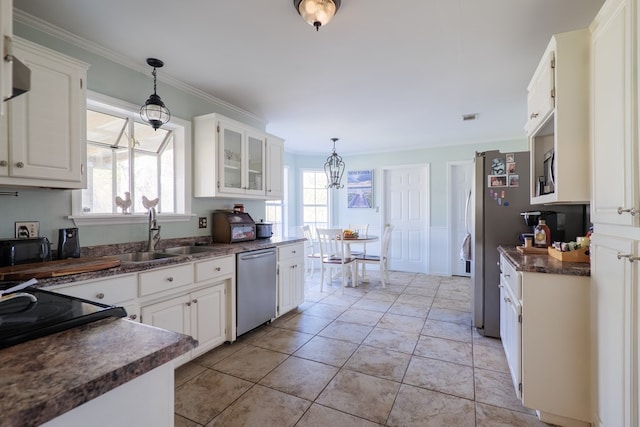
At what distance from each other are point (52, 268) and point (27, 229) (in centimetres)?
55

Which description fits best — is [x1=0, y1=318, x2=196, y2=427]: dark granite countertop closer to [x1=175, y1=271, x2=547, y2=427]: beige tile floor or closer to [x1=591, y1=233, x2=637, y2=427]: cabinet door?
[x1=175, y1=271, x2=547, y2=427]: beige tile floor

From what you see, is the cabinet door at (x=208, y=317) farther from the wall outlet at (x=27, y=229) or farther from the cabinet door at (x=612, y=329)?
the cabinet door at (x=612, y=329)

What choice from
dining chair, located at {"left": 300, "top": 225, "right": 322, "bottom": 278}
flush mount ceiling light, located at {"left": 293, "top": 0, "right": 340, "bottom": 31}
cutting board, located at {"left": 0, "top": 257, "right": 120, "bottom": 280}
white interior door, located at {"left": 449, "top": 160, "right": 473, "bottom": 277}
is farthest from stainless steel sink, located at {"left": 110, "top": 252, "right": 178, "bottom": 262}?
white interior door, located at {"left": 449, "top": 160, "right": 473, "bottom": 277}

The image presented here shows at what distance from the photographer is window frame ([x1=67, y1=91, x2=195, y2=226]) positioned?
214 centimetres

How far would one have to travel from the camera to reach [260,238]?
3.46m

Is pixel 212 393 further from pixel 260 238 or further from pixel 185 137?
pixel 185 137

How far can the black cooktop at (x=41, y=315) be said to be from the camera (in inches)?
30.5

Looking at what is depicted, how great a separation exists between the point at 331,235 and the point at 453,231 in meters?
2.38

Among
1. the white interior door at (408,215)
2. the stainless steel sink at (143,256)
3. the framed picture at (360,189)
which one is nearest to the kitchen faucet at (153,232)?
the stainless steel sink at (143,256)

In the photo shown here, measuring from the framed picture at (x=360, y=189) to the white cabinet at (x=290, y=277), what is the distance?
2683 millimetres

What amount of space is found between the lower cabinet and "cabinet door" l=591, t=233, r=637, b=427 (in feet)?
7.65

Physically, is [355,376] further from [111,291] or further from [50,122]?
[50,122]

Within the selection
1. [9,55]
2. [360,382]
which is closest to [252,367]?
[360,382]

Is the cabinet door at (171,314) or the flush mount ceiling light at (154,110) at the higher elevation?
the flush mount ceiling light at (154,110)
